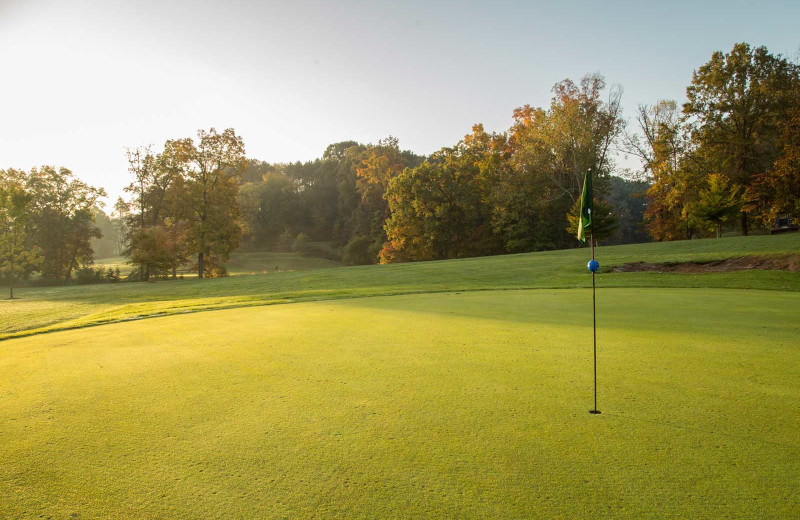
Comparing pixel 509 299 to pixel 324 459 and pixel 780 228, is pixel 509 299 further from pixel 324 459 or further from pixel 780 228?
pixel 780 228

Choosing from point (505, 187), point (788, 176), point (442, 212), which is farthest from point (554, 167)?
point (788, 176)

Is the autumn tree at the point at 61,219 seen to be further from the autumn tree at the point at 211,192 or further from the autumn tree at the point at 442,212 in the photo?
the autumn tree at the point at 442,212

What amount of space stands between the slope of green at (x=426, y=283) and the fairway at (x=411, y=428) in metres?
6.57

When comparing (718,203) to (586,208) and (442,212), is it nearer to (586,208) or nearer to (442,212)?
(442,212)

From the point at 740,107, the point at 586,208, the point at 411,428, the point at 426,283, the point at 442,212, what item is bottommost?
the point at 426,283

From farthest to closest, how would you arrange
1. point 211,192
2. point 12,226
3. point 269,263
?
1. point 269,263
2. point 211,192
3. point 12,226

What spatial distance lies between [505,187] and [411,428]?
40.3 m

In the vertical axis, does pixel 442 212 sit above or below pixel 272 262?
above

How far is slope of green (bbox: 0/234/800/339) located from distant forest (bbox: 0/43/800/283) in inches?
329

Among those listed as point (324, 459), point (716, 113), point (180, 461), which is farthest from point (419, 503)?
point (716, 113)

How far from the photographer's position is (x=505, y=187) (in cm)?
4116

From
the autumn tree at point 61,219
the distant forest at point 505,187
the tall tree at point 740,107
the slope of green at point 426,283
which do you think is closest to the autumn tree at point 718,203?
the distant forest at point 505,187

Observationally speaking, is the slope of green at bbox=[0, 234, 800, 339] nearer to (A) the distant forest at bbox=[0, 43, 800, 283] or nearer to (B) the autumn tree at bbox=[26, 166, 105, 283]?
(A) the distant forest at bbox=[0, 43, 800, 283]

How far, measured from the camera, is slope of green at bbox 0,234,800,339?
1228 centimetres
